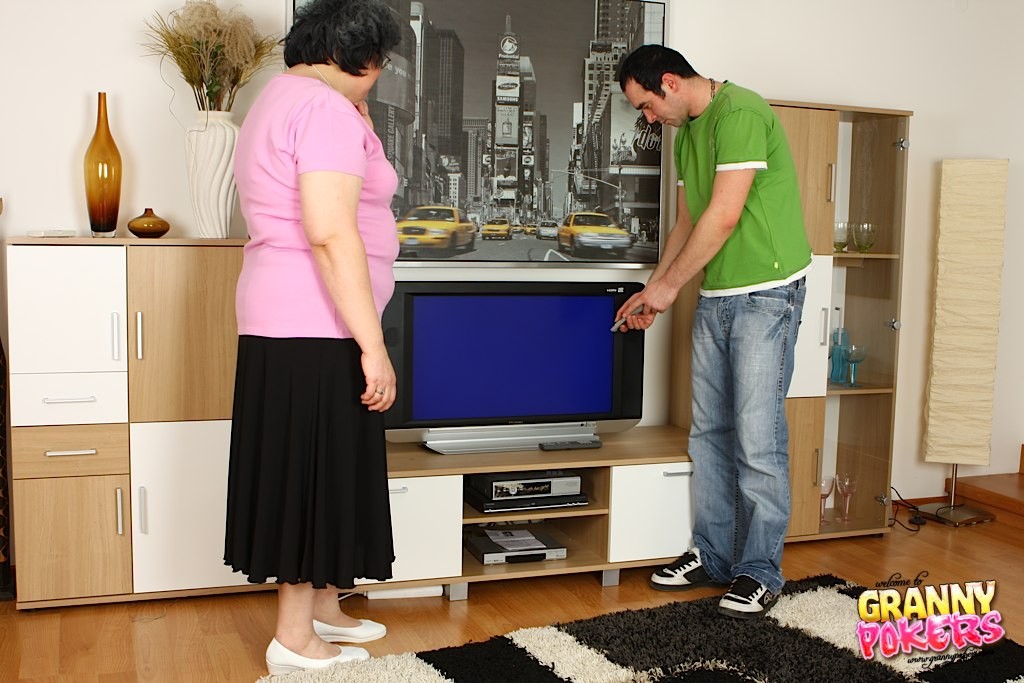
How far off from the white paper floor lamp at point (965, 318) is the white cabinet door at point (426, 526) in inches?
81.4

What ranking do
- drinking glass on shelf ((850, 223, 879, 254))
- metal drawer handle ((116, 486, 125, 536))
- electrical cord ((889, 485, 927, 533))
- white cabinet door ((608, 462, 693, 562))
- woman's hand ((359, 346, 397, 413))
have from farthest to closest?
electrical cord ((889, 485, 927, 533))
drinking glass on shelf ((850, 223, 879, 254))
white cabinet door ((608, 462, 693, 562))
metal drawer handle ((116, 486, 125, 536))
woman's hand ((359, 346, 397, 413))

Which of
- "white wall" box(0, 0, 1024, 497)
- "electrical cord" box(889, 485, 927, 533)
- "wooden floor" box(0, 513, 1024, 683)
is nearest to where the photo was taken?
"wooden floor" box(0, 513, 1024, 683)

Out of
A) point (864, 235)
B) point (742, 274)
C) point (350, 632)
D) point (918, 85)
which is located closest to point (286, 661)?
point (350, 632)

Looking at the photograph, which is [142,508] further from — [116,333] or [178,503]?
[116,333]

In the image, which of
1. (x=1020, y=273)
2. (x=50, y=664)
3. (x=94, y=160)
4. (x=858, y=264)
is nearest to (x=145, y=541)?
(x=50, y=664)

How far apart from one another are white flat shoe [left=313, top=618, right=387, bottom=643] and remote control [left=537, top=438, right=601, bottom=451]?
0.78m

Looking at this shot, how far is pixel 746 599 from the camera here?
2.75 m

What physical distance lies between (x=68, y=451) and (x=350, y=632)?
3.05 feet

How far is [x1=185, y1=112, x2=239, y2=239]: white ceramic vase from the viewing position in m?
2.81

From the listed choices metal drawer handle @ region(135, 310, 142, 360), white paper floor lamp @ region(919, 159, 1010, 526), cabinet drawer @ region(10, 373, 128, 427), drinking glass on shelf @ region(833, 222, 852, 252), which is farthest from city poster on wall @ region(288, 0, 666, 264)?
white paper floor lamp @ region(919, 159, 1010, 526)

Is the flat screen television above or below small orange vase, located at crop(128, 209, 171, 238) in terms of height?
below

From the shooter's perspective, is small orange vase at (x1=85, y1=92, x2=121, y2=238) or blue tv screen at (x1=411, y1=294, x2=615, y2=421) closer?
small orange vase at (x1=85, y1=92, x2=121, y2=238)

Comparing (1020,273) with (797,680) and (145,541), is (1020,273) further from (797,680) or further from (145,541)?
(145,541)

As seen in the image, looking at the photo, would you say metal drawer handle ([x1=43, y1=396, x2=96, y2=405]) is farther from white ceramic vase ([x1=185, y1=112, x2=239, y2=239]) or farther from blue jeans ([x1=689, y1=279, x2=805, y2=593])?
blue jeans ([x1=689, y1=279, x2=805, y2=593])
